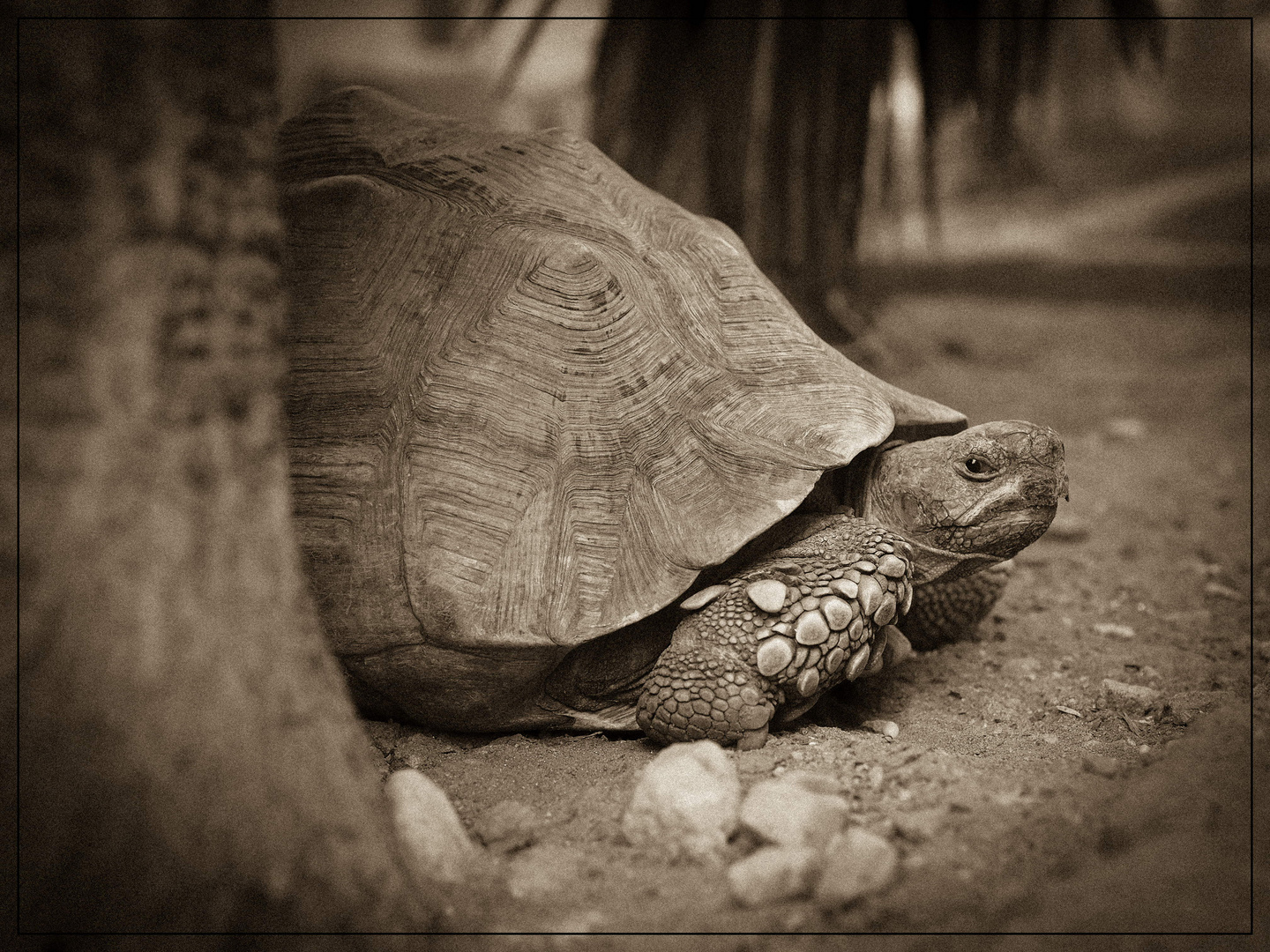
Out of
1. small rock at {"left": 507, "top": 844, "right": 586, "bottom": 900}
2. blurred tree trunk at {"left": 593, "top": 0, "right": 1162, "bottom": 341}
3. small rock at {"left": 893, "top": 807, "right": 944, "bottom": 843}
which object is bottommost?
small rock at {"left": 507, "top": 844, "right": 586, "bottom": 900}

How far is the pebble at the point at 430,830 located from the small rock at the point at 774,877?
0.50m

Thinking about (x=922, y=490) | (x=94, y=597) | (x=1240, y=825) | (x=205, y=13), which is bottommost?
(x=1240, y=825)

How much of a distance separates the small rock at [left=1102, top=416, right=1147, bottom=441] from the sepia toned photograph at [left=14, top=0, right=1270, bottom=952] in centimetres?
59

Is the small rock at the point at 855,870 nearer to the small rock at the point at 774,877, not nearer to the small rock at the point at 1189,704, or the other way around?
the small rock at the point at 774,877

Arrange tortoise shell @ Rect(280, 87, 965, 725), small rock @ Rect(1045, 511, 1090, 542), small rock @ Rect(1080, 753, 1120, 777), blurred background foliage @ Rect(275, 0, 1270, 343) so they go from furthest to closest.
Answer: blurred background foliage @ Rect(275, 0, 1270, 343) → small rock @ Rect(1045, 511, 1090, 542) → tortoise shell @ Rect(280, 87, 965, 725) → small rock @ Rect(1080, 753, 1120, 777)

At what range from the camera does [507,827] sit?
192 cm

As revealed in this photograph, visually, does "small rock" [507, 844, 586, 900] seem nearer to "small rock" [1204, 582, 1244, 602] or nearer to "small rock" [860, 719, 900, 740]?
"small rock" [860, 719, 900, 740]

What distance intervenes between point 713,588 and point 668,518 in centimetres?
21

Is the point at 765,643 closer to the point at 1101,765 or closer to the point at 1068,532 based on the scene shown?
the point at 1101,765

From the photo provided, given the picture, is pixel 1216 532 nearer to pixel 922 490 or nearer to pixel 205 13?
pixel 922 490

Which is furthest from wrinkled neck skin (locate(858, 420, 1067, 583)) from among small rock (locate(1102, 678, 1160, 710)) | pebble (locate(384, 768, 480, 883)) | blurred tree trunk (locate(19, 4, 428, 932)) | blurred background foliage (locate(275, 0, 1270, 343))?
blurred background foliage (locate(275, 0, 1270, 343))

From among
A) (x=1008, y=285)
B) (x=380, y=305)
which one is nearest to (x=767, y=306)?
(x=380, y=305)

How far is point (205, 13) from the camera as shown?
137 centimetres

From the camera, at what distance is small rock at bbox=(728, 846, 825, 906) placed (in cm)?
159
